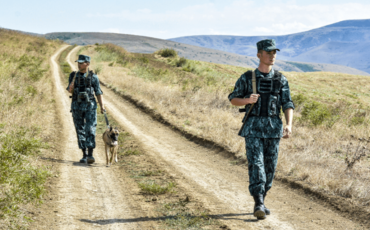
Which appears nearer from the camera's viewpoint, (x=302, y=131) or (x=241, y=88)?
(x=241, y=88)

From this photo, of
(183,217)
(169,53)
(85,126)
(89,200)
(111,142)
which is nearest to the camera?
(183,217)

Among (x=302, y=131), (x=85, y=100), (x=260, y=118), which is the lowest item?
(x=302, y=131)

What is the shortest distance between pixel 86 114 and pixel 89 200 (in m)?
2.43

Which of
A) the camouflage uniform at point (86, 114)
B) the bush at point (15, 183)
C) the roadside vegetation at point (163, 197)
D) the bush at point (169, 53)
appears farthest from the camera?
the bush at point (169, 53)

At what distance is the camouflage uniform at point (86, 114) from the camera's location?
6.59 m

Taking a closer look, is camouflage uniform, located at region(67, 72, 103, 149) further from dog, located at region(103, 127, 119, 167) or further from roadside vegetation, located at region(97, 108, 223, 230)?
roadside vegetation, located at region(97, 108, 223, 230)

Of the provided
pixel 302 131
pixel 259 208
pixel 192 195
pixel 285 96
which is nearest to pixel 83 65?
pixel 192 195

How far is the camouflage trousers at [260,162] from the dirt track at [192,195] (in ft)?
1.83

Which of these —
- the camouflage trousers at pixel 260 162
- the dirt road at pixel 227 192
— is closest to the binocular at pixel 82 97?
the dirt road at pixel 227 192

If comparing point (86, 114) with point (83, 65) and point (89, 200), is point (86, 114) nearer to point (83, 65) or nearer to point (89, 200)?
point (83, 65)

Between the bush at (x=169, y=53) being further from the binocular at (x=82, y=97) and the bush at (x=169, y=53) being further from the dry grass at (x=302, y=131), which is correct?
the binocular at (x=82, y=97)

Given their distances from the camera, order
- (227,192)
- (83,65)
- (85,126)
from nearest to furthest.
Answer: (227,192), (83,65), (85,126)

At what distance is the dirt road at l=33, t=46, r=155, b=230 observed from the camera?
13.0 ft

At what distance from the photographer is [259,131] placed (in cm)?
388
